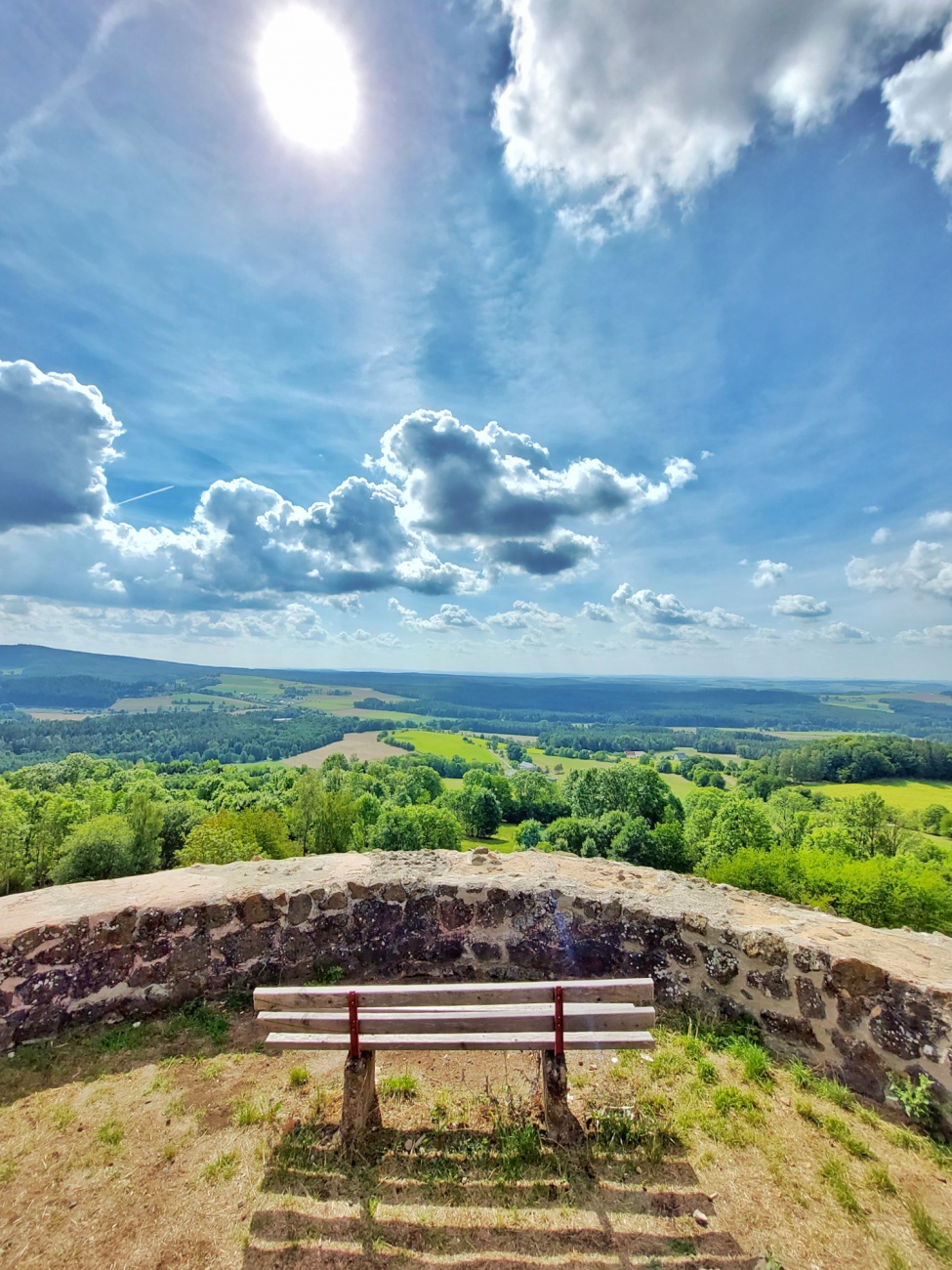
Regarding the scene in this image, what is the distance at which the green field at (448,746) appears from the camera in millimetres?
96613

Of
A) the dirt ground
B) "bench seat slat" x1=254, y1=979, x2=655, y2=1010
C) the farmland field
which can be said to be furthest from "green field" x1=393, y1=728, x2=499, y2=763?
the farmland field

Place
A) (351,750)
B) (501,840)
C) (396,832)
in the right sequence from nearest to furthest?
(396,832) → (501,840) → (351,750)

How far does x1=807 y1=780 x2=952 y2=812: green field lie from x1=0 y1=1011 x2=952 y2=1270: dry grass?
49378 millimetres

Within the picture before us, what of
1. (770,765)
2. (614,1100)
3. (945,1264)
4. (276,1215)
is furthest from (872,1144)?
(770,765)

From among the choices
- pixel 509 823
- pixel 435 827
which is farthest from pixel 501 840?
pixel 435 827

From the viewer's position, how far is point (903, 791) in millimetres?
52250

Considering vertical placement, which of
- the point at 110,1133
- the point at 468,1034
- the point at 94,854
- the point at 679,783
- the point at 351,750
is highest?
the point at 468,1034

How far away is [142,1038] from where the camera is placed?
4.91m

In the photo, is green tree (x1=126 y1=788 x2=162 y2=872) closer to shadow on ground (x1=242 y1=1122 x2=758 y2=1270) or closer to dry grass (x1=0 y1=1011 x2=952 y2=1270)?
dry grass (x1=0 y1=1011 x2=952 y2=1270)

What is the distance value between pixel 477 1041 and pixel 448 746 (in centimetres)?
10385

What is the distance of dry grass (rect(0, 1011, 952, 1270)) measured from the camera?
119 inches

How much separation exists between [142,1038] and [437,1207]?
11.0ft

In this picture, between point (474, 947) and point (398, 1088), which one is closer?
point (398, 1088)

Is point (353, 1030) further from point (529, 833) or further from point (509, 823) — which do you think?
point (509, 823)
